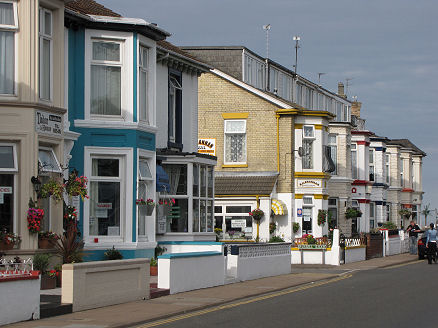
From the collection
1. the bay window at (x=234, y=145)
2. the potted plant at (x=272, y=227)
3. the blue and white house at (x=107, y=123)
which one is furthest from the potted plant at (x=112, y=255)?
the bay window at (x=234, y=145)

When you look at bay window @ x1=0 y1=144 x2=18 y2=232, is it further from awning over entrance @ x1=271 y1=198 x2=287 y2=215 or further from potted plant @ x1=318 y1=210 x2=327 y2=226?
potted plant @ x1=318 y1=210 x2=327 y2=226

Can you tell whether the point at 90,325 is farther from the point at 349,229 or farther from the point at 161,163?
the point at 349,229

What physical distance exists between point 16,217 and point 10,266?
119 cm

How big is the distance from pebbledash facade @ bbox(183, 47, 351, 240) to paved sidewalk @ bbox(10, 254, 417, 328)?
579 inches

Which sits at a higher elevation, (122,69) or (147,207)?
(122,69)

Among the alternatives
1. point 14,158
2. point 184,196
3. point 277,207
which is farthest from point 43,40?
point 277,207

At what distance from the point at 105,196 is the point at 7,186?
4536 mm

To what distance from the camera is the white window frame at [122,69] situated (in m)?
23.6

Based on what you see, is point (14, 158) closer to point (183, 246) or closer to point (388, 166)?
point (183, 246)

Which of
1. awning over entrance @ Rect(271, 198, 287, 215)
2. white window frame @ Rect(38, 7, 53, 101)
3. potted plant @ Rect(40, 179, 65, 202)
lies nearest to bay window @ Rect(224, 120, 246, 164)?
awning over entrance @ Rect(271, 198, 287, 215)

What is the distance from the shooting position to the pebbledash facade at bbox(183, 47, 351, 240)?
141 ft

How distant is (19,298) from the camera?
14.8 metres

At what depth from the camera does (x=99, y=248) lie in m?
23.4

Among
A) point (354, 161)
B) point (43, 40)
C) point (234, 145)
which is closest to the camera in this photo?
point (43, 40)
